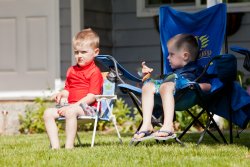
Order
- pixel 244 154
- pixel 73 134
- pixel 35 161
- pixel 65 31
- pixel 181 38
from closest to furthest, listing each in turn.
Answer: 1. pixel 35 161
2. pixel 244 154
3. pixel 73 134
4. pixel 181 38
5. pixel 65 31

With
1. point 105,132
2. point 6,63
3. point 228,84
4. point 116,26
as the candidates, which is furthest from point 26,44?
point 228,84

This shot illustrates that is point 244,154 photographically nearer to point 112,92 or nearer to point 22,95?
point 112,92

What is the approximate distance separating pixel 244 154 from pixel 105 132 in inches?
136

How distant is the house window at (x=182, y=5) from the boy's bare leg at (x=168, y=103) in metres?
3.94

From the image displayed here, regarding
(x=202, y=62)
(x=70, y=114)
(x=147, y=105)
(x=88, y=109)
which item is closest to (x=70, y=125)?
(x=70, y=114)

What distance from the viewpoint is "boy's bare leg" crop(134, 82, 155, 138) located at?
5711 millimetres

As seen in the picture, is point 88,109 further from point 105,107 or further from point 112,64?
point 112,64

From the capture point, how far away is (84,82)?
20.0 feet

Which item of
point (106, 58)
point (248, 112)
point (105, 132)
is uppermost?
point (106, 58)

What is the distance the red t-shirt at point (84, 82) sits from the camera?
6.05 m

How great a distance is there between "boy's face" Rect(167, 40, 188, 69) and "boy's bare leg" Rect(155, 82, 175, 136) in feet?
1.62

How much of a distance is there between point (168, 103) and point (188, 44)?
2.35ft

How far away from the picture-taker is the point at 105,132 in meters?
8.62

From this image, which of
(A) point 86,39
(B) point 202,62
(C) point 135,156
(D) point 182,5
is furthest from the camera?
(D) point 182,5
